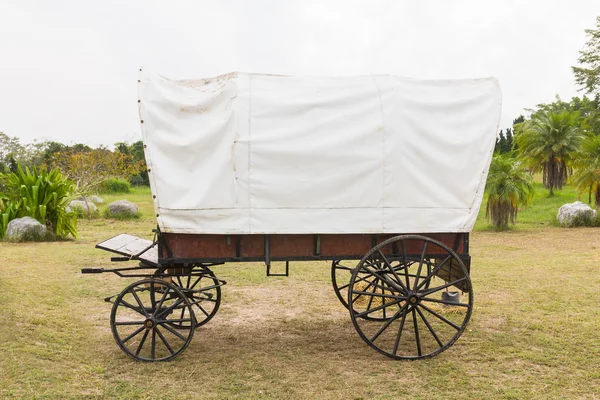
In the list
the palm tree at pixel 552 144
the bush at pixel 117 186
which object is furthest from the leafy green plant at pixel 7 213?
the palm tree at pixel 552 144

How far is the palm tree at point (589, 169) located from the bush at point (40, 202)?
1534 centimetres

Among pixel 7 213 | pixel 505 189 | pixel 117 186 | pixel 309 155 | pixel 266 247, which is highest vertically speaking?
pixel 309 155

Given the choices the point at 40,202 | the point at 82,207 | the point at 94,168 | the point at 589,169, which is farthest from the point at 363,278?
the point at 94,168

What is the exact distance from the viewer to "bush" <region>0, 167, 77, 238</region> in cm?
1365

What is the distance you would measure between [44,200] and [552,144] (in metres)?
17.8

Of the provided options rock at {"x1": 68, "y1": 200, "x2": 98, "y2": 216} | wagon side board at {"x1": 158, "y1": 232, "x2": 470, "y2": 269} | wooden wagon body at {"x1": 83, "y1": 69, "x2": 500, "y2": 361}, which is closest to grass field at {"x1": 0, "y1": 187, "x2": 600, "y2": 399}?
wooden wagon body at {"x1": 83, "y1": 69, "x2": 500, "y2": 361}

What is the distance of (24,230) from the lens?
13211 millimetres

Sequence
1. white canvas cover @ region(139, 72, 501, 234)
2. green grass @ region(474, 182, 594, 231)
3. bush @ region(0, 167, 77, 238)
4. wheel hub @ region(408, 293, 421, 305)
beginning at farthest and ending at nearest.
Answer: green grass @ region(474, 182, 594, 231) → bush @ region(0, 167, 77, 238) → wheel hub @ region(408, 293, 421, 305) → white canvas cover @ region(139, 72, 501, 234)

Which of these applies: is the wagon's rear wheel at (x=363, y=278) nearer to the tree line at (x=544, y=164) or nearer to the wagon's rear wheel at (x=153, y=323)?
the wagon's rear wheel at (x=153, y=323)

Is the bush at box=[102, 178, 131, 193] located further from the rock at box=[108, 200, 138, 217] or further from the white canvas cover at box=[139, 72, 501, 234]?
the white canvas cover at box=[139, 72, 501, 234]

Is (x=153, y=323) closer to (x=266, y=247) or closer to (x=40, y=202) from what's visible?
(x=266, y=247)

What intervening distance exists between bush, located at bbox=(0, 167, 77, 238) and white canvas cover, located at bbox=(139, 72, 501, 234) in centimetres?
958

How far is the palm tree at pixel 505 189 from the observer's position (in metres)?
15.6

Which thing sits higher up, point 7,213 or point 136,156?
point 136,156
